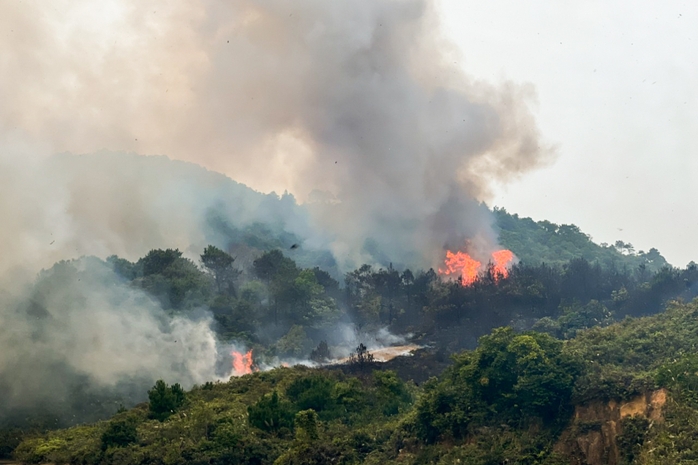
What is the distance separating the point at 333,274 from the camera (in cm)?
10294

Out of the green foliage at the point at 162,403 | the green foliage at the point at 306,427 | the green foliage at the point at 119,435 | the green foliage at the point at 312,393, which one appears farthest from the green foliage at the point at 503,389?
the green foliage at the point at 162,403

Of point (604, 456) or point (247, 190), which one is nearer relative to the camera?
point (604, 456)

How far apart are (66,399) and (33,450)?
37.3 feet

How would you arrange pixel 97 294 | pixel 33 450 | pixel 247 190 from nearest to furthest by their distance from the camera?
pixel 33 450
pixel 97 294
pixel 247 190

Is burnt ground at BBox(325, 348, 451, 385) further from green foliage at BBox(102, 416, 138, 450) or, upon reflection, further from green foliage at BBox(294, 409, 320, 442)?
green foliage at BBox(102, 416, 138, 450)

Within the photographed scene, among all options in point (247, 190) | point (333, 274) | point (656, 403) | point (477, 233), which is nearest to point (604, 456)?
point (656, 403)

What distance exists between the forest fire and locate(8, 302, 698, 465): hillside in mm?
36533

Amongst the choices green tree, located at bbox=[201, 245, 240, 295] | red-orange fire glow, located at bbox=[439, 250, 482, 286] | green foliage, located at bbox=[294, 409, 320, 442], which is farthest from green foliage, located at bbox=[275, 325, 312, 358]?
green foliage, located at bbox=[294, 409, 320, 442]

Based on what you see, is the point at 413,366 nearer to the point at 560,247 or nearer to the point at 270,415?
the point at 270,415

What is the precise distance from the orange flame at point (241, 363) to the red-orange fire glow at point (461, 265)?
2599 centimetres

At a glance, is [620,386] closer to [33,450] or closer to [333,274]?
[33,450]

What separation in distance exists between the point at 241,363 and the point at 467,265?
29.1 m

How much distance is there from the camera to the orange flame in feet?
214

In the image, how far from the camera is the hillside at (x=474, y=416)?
31.6 meters
